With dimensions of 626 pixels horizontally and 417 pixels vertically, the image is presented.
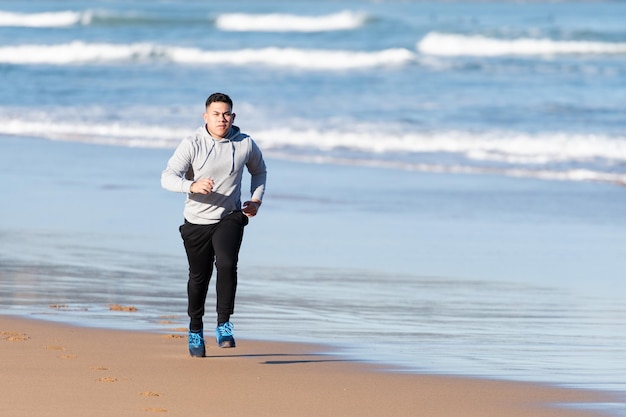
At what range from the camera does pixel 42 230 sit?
9703 mm

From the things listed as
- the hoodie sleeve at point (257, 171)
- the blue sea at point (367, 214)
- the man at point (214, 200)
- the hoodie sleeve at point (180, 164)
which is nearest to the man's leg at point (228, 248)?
the man at point (214, 200)

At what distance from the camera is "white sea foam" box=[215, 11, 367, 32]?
5694 centimetres

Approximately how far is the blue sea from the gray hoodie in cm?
95

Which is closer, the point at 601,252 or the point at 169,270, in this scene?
the point at 169,270

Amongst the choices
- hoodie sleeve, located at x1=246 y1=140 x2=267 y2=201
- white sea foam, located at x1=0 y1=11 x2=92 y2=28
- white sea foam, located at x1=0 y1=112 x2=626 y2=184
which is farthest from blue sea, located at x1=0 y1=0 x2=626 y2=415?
white sea foam, located at x1=0 y1=11 x2=92 y2=28

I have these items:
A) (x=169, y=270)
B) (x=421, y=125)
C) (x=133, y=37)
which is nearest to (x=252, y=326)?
(x=169, y=270)

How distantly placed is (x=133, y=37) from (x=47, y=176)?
35.8 m

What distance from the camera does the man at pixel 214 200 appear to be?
558cm

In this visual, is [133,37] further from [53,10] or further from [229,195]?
[229,195]

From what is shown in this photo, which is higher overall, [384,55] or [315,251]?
[384,55]

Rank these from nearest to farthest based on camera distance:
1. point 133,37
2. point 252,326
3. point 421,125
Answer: point 252,326, point 421,125, point 133,37

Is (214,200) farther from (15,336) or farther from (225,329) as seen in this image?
(15,336)

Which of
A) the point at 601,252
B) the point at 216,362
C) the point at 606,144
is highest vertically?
Result: the point at 606,144

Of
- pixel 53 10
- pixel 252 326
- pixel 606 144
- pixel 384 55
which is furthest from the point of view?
pixel 53 10
